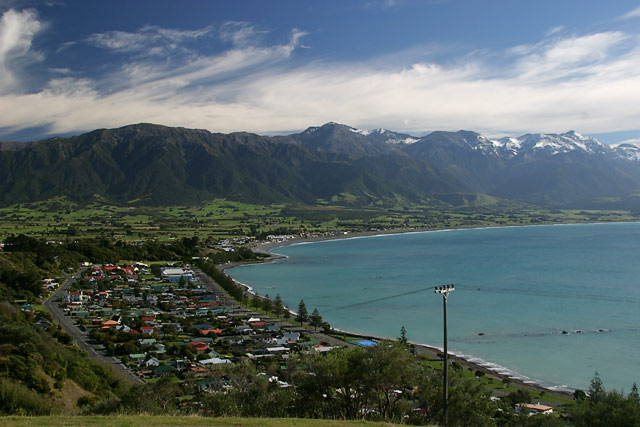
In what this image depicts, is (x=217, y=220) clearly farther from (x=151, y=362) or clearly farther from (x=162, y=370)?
(x=162, y=370)

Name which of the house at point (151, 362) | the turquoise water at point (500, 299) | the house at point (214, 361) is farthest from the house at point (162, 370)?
the turquoise water at point (500, 299)

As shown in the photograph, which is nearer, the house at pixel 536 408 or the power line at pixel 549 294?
the house at pixel 536 408

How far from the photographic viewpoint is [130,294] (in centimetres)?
4591

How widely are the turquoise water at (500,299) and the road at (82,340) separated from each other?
15563 millimetres

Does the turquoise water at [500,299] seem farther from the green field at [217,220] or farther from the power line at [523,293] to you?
the green field at [217,220]

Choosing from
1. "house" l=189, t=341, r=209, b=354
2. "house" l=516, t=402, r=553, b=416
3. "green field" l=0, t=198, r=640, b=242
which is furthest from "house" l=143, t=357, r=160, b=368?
"green field" l=0, t=198, r=640, b=242

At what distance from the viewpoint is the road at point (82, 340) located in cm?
2382

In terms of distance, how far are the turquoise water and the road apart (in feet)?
51.1

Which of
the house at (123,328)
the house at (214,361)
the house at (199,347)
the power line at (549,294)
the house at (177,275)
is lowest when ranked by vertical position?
the power line at (549,294)

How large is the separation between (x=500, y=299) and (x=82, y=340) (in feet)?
111

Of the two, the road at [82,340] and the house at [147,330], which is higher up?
the road at [82,340]

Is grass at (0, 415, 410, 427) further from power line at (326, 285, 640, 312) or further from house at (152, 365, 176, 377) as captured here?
power line at (326, 285, 640, 312)

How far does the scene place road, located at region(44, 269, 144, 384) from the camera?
23.8 metres

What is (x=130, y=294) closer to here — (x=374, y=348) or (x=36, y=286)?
(x=36, y=286)
